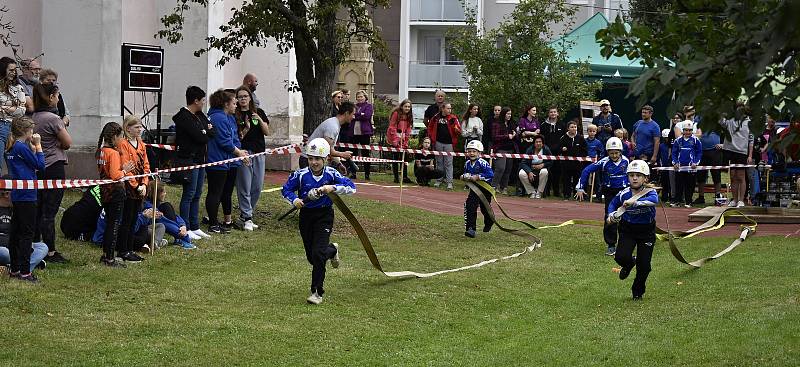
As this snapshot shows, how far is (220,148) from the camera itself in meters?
17.1

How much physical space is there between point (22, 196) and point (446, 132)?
619 inches

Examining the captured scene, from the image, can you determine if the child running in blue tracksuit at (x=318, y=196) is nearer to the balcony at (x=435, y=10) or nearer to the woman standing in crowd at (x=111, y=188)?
the woman standing in crowd at (x=111, y=188)

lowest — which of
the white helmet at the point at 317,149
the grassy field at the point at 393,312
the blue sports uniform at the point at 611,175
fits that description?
the grassy field at the point at 393,312

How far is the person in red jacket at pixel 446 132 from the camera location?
1058 inches

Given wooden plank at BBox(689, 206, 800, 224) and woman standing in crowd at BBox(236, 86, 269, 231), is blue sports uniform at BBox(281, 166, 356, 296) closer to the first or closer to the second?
woman standing in crowd at BBox(236, 86, 269, 231)

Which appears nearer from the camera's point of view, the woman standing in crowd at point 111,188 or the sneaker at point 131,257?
the woman standing in crowd at point 111,188

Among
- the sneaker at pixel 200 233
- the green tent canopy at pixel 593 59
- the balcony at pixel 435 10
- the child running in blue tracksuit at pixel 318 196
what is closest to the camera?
the child running in blue tracksuit at pixel 318 196

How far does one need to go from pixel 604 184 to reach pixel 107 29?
9.05 meters

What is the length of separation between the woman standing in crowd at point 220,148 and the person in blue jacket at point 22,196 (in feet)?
15.7

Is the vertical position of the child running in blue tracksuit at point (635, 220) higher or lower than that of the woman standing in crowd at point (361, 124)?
lower

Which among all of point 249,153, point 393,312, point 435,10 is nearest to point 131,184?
point 393,312

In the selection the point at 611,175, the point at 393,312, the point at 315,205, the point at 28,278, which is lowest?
the point at 393,312

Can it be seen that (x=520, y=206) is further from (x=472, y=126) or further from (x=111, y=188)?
(x=111, y=188)

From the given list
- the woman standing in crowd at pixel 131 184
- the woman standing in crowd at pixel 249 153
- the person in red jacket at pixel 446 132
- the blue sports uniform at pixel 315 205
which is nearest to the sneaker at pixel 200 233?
the woman standing in crowd at pixel 249 153
